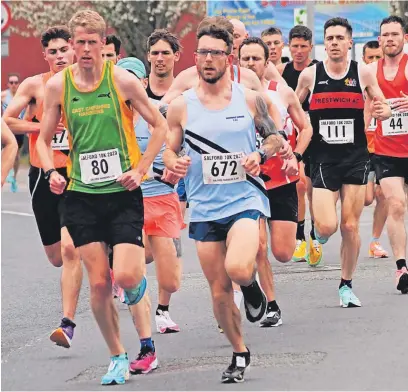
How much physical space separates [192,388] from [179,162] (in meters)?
1.30

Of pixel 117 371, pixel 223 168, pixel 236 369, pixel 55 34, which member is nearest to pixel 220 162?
pixel 223 168

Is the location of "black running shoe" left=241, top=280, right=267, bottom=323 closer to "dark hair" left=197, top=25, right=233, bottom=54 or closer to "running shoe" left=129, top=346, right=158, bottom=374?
"running shoe" left=129, top=346, right=158, bottom=374

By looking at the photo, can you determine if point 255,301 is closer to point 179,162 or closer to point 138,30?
point 179,162

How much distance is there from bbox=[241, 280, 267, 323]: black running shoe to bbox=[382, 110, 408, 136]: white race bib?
3.60 metres

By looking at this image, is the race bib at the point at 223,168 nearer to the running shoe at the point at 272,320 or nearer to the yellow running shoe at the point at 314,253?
the running shoe at the point at 272,320

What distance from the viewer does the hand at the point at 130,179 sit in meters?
8.70

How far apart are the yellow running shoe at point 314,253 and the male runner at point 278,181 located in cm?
297

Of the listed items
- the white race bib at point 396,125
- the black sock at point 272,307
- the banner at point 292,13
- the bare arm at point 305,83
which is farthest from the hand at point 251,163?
the banner at point 292,13

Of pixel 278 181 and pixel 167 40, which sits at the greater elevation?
pixel 167 40

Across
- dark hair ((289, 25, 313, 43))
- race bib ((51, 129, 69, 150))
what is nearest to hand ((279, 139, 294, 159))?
race bib ((51, 129, 69, 150))

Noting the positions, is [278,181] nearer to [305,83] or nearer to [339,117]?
[339,117]

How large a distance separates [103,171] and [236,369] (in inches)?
52.4

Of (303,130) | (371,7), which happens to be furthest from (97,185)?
(371,7)

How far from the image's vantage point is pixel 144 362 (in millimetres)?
8992
